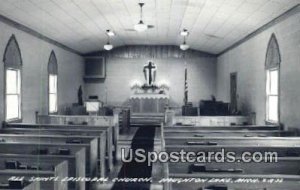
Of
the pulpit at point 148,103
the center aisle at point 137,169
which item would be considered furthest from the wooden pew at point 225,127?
the pulpit at point 148,103

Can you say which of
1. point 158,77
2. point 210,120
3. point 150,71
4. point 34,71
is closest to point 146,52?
point 158,77

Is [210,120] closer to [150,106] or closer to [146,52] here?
[150,106]

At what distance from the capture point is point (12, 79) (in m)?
9.88

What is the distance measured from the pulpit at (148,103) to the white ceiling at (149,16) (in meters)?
3.02

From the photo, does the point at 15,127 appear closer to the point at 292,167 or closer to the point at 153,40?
the point at 292,167

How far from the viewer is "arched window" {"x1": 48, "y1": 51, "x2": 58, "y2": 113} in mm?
12930

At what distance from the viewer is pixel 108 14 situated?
35.2 ft

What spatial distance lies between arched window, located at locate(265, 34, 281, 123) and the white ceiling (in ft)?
2.57

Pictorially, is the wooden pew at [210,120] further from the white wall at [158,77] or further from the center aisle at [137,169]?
the white wall at [158,77]

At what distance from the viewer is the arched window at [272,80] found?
356 inches

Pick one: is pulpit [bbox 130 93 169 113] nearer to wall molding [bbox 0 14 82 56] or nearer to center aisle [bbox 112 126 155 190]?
wall molding [bbox 0 14 82 56]

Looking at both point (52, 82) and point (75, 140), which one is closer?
point (75, 140)

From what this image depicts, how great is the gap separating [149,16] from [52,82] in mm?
4691

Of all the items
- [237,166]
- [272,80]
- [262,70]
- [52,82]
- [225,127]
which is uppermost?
[262,70]
